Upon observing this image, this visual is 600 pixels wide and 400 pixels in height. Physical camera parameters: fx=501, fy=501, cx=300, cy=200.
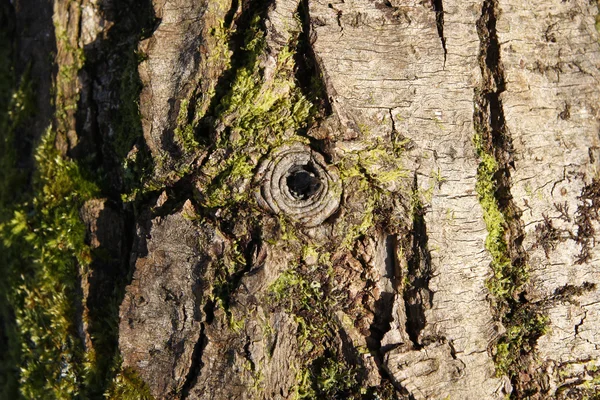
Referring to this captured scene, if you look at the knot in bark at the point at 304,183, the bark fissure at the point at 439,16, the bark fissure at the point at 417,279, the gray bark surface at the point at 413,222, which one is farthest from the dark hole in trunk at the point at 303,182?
the bark fissure at the point at 439,16

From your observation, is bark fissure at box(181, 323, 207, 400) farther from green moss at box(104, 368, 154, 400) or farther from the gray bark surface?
green moss at box(104, 368, 154, 400)

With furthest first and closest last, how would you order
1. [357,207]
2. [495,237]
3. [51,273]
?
[51,273] → [495,237] → [357,207]

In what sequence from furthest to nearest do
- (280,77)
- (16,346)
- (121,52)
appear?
(16,346), (121,52), (280,77)

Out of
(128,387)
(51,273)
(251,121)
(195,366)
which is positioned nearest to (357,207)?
(251,121)

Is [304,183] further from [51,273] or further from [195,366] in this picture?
[51,273]

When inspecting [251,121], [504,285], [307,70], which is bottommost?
[504,285]

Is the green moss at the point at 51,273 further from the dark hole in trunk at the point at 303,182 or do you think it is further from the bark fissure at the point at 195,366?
the dark hole in trunk at the point at 303,182

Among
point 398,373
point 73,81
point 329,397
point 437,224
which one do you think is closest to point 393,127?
point 437,224

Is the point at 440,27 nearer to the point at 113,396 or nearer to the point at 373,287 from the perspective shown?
the point at 373,287
